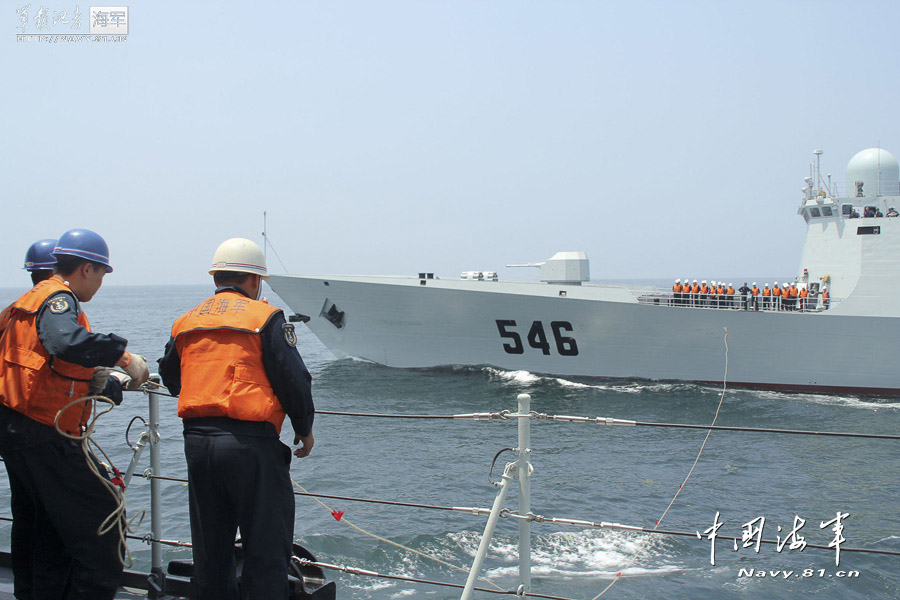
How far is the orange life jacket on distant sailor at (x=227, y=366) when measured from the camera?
2182 millimetres

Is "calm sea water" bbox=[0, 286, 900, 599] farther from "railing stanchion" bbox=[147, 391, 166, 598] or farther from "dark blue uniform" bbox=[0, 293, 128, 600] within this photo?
"dark blue uniform" bbox=[0, 293, 128, 600]

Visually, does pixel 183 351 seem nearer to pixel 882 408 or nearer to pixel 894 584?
pixel 894 584

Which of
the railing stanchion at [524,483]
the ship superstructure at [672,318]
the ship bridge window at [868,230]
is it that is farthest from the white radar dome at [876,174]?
the railing stanchion at [524,483]

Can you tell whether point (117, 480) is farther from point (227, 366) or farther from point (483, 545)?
point (483, 545)

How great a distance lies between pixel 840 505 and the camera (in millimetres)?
9023

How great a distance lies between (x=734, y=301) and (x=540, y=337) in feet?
17.1

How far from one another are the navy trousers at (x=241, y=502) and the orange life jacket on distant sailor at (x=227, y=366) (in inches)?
2.3

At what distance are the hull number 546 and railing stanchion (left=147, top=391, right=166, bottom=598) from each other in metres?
15.6

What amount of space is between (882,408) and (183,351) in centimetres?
1799

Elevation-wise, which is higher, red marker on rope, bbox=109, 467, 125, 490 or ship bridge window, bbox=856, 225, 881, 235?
ship bridge window, bbox=856, 225, 881, 235

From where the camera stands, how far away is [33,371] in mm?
2414

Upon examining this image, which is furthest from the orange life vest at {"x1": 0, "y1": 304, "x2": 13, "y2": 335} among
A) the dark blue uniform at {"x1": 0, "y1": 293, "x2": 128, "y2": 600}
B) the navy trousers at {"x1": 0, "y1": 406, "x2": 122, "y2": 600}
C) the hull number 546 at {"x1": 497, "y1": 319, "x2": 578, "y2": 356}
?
the hull number 546 at {"x1": 497, "y1": 319, "x2": 578, "y2": 356}

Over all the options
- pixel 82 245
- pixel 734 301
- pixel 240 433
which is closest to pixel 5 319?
pixel 82 245

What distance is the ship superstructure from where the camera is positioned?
17172 millimetres
